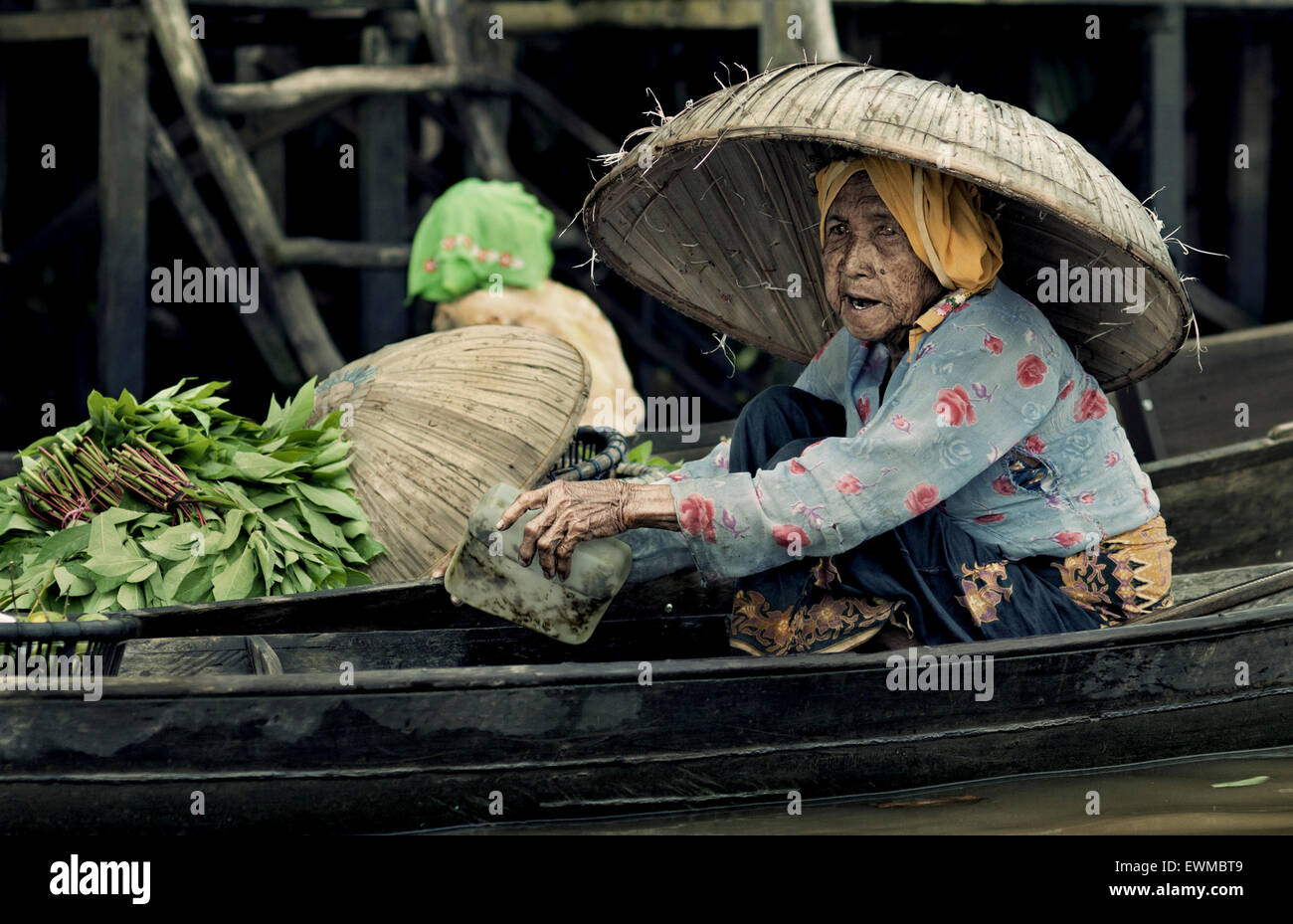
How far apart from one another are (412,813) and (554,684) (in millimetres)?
344

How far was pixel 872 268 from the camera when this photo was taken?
9.25 ft

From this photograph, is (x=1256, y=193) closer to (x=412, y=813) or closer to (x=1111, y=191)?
(x=1111, y=191)

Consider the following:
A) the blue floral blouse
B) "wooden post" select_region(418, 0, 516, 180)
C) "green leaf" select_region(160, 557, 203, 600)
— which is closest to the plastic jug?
the blue floral blouse

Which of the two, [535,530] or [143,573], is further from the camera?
[143,573]

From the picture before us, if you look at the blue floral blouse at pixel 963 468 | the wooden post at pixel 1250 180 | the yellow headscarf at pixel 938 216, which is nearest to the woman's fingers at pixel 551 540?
the blue floral blouse at pixel 963 468

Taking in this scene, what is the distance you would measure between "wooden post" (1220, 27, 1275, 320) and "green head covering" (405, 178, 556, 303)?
351 centimetres

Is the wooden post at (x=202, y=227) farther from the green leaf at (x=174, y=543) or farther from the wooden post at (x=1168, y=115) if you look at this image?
the wooden post at (x=1168, y=115)

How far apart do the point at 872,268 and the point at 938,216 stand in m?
0.15

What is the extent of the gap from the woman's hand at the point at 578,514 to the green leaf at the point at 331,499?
38.0 inches

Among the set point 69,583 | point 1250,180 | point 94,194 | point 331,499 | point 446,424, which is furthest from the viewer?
point 1250,180

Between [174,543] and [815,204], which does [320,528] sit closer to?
[174,543]

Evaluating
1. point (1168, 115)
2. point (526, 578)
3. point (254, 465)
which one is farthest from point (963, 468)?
point (1168, 115)

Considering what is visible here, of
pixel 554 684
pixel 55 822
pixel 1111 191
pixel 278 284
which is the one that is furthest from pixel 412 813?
pixel 278 284

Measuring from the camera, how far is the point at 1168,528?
441cm
